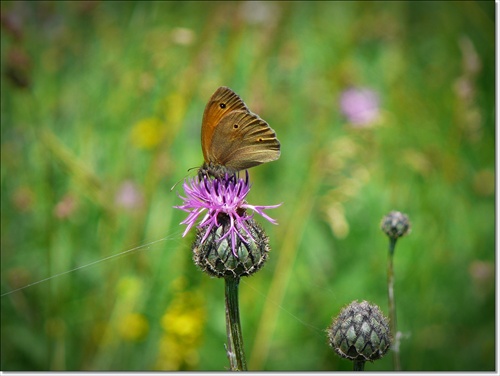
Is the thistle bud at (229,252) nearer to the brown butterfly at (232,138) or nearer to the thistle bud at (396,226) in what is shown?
the brown butterfly at (232,138)

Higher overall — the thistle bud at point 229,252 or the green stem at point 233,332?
the thistle bud at point 229,252

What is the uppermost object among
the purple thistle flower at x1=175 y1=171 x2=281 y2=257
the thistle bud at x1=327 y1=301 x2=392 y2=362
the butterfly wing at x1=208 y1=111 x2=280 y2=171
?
the butterfly wing at x1=208 y1=111 x2=280 y2=171

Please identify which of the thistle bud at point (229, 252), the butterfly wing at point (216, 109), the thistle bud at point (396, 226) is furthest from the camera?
the thistle bud at point (396, 226)

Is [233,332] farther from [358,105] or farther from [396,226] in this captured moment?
[358,105]

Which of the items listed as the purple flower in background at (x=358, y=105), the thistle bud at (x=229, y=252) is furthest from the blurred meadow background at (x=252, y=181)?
the thistle bud at (x=229, y=252)

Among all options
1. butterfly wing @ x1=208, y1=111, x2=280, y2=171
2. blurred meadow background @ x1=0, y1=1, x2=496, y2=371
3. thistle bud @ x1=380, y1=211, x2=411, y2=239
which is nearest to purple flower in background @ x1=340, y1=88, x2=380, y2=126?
blurred meadow background @ x1=0, y1=1, x2=496, y2=371

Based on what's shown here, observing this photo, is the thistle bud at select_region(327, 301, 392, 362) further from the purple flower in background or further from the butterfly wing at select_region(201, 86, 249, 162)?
the purple flower in background

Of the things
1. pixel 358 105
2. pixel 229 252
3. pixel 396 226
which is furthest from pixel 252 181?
pixel 229 252
